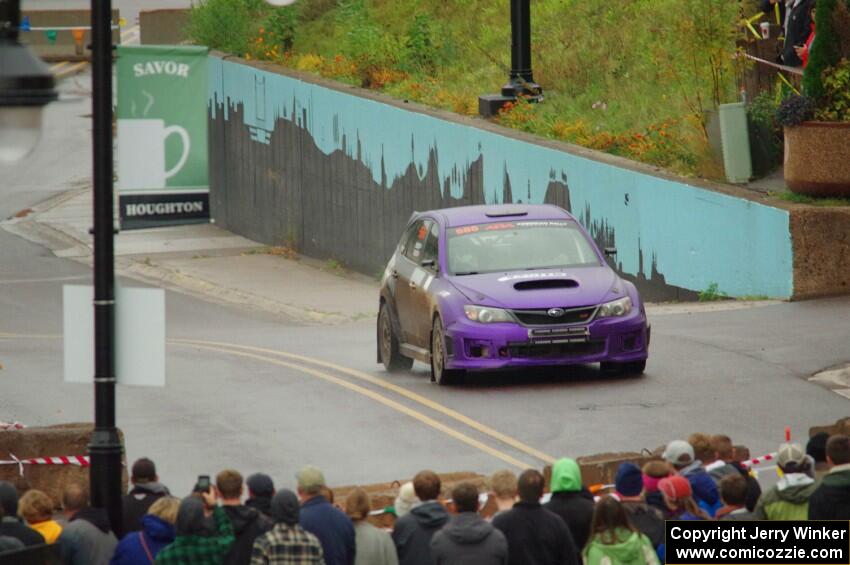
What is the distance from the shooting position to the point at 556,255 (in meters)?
19.5

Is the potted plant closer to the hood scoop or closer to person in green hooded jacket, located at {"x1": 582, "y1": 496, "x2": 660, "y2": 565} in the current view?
the hood scoop

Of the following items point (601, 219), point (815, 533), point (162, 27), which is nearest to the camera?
point (815, 533)

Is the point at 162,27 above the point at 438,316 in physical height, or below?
above

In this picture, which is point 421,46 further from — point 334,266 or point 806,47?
point 806,47

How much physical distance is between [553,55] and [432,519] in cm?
2473

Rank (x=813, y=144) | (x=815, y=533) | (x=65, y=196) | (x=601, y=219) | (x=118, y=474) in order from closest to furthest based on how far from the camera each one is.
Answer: (x=815, y=533) < (x=118, y=474) < (x=813, y=144) < (x=601, y=219) < (x=65, y=196)

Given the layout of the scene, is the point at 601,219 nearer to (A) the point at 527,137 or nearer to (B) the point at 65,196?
(A) the point at 527,137

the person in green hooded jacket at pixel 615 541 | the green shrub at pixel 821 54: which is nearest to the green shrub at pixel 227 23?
the green shrub at pixel 821 54

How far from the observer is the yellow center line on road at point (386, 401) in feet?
50.9

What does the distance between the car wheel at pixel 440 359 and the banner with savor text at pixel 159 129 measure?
7.82 meters

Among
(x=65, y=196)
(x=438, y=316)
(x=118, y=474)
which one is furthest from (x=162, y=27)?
(x=118, y=474)

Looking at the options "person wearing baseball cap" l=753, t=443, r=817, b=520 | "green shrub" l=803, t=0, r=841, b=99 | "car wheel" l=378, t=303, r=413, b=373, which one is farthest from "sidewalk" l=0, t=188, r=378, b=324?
"person wearing baseball cap" l=753, t=443, r=817, b=520

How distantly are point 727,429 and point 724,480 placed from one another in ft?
19.7

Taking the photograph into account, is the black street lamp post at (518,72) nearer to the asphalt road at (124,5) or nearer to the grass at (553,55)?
the grass at (553,55)
